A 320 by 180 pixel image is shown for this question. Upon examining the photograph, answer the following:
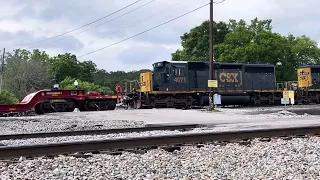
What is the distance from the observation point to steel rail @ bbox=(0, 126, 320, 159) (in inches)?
281

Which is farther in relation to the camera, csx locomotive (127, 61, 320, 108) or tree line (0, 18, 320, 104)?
tree line (0, 18, 320, 104)

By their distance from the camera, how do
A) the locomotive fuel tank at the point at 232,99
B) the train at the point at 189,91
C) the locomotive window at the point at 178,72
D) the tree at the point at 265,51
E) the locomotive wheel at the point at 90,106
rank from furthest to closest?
the tree at the point at 265,51
the locomotive fuel tank at the point at 232,99
the locomotive window at the point at 178,72
the locomotive wheel at the point at 90,106
the train at the point at 189,91

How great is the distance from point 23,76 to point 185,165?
6007cm

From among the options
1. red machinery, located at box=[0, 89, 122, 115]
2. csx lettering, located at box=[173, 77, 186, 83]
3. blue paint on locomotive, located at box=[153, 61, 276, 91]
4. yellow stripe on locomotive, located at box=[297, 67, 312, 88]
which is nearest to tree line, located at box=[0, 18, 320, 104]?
yellow stripe on locomotive, located at box=[297, 67, 312, 88]

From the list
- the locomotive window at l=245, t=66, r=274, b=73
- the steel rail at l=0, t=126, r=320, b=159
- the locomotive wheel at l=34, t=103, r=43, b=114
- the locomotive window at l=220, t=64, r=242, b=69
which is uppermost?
the locomotive window at l=220, t=64, r=242, b=69

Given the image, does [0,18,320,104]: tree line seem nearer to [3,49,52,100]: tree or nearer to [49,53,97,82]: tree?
[3,49,52,100]: tree

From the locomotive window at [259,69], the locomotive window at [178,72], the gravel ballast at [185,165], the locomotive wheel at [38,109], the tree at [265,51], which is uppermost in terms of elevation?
the tree at [265,51]

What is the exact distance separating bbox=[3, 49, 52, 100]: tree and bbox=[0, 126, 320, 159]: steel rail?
55130mm

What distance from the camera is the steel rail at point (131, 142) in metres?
7.14

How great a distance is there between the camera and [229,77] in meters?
30.6

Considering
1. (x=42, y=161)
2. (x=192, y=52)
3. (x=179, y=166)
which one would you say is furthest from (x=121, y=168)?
(x=192, y=52)

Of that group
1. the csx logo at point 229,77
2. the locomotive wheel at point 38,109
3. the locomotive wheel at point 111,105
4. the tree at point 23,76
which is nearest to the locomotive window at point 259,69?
the csx logo at point 229,77

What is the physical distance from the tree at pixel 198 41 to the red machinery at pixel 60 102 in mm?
37086

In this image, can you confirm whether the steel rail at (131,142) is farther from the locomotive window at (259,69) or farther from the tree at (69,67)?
the tree at (69,67)
